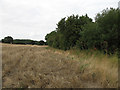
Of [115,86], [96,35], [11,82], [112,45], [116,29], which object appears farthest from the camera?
[96,35]

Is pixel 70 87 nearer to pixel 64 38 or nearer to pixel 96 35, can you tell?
pixel 96 35

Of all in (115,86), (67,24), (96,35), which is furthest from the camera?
(67,24)

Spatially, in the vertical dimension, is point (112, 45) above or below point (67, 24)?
below

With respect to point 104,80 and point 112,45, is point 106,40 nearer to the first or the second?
point 112,45

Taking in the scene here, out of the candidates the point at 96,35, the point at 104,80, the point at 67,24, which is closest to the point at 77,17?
the point at 67,24

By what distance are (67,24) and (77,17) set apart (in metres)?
1.65

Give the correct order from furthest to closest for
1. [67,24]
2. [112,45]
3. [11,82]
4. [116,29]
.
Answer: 1. [67,24]
2. [112,45]
3. [116,29]
4. [11,82]

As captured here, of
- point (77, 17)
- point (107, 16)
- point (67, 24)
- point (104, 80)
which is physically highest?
point (77, 17)

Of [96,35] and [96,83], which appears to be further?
[96,35]

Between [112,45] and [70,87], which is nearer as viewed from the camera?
[70,87]

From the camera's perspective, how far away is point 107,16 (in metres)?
6.58

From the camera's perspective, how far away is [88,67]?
4.58 metres

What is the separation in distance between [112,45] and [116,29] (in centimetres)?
101

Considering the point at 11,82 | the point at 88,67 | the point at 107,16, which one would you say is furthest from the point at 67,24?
the point at 11,82
